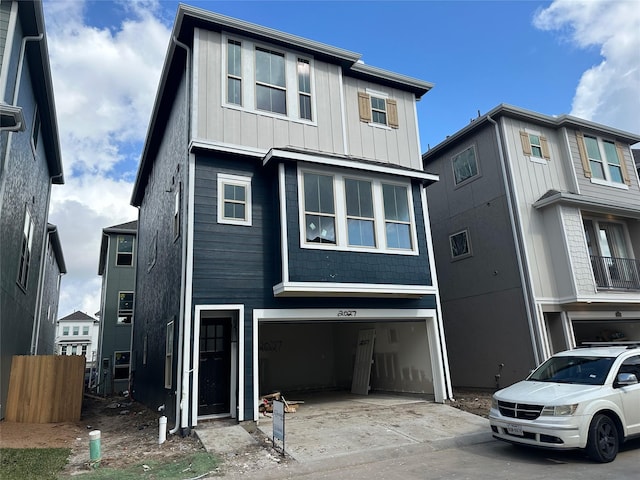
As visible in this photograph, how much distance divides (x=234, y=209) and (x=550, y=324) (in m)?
10.8

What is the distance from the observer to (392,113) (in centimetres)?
1334

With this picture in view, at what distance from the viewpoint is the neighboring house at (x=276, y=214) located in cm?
990

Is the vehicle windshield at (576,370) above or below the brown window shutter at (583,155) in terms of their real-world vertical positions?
below

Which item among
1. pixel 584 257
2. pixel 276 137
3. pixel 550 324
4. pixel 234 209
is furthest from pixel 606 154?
pixel 234 209

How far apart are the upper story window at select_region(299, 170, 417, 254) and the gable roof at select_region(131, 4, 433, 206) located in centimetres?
371

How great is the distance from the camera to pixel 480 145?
51.4ft

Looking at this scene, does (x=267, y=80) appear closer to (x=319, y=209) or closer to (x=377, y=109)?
(x=377, y=109)

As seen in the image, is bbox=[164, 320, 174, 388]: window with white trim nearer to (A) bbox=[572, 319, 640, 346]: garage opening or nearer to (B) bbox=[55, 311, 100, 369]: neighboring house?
(A) bbox=[572, 319, 640, 346]: garage opening

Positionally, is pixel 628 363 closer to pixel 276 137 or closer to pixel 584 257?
pixel 584 257

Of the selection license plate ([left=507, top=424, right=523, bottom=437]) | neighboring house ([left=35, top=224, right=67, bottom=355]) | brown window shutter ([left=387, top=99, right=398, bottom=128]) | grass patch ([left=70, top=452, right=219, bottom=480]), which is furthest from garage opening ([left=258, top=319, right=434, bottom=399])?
neighboring house ([left=35, top=224, right=67, bottom=355])

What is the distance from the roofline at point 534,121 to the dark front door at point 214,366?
1095 centimetres

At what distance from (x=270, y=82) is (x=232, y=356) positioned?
7.05m

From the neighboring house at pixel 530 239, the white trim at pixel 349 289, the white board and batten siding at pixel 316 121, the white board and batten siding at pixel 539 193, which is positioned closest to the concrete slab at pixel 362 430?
the white trim at pixel 349 289

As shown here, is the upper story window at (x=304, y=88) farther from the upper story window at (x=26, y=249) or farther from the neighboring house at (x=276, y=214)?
the upper story window at (x=26, y=249)
